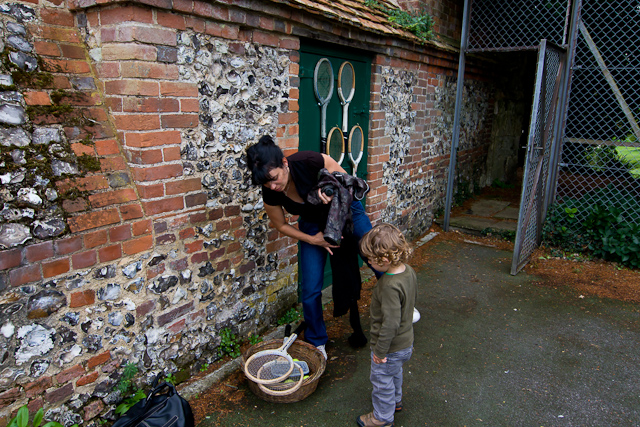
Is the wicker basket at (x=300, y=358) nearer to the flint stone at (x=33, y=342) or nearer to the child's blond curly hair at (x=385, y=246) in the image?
the child's blond curly hair at (x=385, y=246)

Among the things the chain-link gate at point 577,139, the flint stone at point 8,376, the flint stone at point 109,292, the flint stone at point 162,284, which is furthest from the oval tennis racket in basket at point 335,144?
the flint stone at point 8,376

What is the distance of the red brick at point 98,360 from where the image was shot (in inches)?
97.3

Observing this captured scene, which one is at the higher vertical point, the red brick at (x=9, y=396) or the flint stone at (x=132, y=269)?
the flint stone at (x=132, y=269)

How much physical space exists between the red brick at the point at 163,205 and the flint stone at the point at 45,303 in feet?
2.18

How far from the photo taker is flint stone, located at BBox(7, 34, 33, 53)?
2.25 m

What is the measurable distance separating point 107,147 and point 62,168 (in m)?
0.29

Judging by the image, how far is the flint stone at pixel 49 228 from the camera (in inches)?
87.4

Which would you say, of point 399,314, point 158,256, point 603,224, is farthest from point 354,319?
point 603,224

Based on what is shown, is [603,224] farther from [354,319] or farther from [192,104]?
[192,104]

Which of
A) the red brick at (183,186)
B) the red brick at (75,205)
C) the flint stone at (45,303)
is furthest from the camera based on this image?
the red brick at (183,186)

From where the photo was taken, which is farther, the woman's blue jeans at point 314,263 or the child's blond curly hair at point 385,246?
the woman's blue jeans at point 314,263

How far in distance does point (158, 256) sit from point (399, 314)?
5.05ft

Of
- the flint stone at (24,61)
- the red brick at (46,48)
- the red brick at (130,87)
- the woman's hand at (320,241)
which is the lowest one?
the woman's hand at (320,241)

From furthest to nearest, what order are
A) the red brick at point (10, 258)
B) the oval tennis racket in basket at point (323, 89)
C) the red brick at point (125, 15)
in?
1. the oval tennis racket in basket at point (323, 89)
2. the red brick at point (125, 15)
3. the red brick at point (10, 258)
